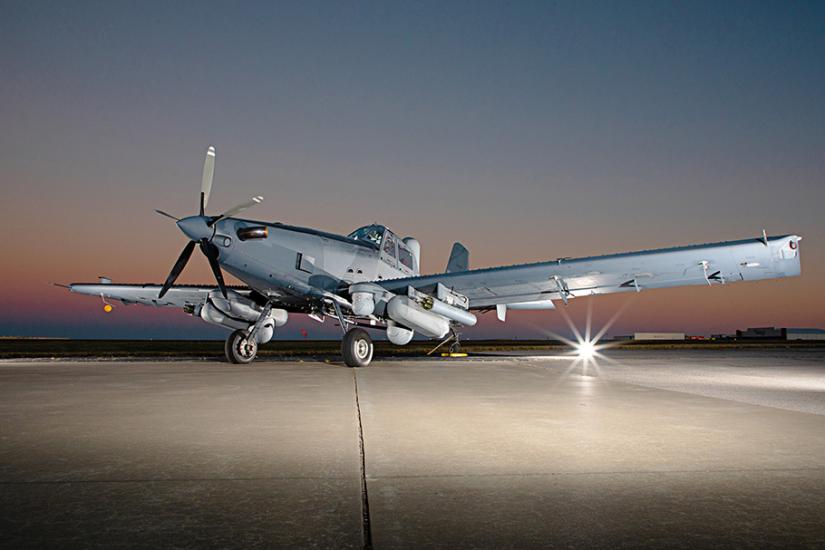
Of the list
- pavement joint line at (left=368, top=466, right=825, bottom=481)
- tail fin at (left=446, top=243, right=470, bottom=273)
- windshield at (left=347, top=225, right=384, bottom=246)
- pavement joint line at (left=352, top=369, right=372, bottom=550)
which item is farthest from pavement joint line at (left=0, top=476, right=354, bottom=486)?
tail fin at (left=446, top=243, right=470, bottom=273)

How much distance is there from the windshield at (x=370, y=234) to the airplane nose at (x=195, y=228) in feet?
15.0

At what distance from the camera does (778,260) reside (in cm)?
1209

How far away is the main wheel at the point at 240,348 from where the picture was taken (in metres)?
15.5

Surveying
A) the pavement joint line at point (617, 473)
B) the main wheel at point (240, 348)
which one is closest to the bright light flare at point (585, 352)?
the main wheel at point (240, 348)

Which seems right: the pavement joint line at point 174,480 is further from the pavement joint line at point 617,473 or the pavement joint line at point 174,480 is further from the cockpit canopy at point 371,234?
the cockpit canopy at point 371,234

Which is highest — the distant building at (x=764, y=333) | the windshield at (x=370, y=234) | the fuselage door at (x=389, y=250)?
the windshield at (x=370, y=234)

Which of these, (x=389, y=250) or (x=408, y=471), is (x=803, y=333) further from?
(x=408, y=471)

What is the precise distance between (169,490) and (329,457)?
1.25 meters

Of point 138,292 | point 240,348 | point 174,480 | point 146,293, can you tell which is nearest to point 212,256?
point 240,348

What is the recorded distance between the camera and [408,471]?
3.99m

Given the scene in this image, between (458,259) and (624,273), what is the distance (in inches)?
375

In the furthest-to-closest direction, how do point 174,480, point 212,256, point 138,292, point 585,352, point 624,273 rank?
point 585,352 → point 138,292 → point 624,273 → point 212,256 → point 174,480

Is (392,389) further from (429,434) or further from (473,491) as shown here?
(473,491)

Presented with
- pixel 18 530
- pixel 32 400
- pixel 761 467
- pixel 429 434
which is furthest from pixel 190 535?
pixel 32 400
